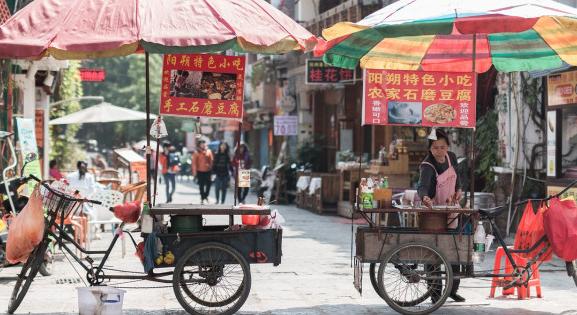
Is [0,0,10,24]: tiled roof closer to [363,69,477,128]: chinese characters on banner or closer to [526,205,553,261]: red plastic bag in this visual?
[363,69,477,128]: chinese characters on banner

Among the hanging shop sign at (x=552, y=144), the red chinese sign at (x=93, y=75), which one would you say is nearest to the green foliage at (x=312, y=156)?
the red chinese sign at (x=93, y=75)

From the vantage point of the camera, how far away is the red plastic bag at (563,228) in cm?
862

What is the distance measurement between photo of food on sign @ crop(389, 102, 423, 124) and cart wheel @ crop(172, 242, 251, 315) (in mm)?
1983

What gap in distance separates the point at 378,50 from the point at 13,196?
15.6ft

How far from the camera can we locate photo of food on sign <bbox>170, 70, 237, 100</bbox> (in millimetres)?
8820

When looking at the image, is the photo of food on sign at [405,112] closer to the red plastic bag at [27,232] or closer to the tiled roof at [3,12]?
the red plastic bag at [27,232]

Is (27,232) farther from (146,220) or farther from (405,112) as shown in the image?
(405,112)

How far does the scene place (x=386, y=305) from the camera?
9398mm

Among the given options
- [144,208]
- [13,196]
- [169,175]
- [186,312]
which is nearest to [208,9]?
[144,208]

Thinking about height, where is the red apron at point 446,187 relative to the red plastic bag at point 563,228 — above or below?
above

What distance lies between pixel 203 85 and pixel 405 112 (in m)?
1.93

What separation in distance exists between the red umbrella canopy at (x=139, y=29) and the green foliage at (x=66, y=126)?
18.3m

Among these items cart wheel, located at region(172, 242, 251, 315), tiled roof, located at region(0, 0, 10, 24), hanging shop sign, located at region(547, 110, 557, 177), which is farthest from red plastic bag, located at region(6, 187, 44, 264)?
hanging shop sign, located at region(547, 110, 557, 177)

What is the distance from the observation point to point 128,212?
864 centimetres
